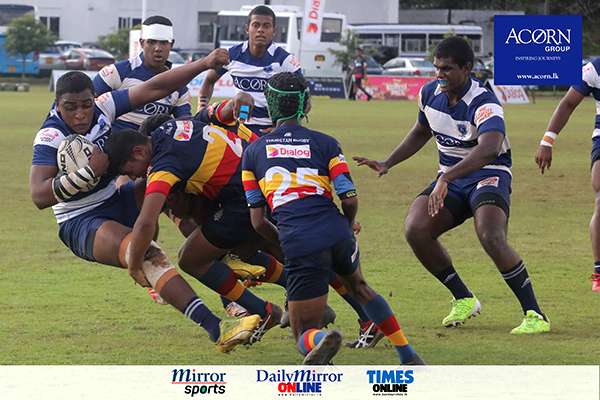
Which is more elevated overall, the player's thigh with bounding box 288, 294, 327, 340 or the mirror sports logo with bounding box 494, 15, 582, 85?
the mirror sports logo with bounding box 494, 15, 582, 85

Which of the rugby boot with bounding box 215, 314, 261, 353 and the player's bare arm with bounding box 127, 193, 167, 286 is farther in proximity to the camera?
the rugby boot with bounding box 215, 314, 261, 353

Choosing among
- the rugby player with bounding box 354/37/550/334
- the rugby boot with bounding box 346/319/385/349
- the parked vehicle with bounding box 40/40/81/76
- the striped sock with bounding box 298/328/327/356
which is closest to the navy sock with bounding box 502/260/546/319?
the rugby player with bounding box 354/37/550/334

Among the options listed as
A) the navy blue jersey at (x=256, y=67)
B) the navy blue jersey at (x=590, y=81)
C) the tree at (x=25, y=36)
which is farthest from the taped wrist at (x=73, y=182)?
the tree at (x=25, y=36)

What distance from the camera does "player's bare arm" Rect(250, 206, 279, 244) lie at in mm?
7934

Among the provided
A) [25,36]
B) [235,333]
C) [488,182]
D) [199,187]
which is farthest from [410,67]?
[235,333]

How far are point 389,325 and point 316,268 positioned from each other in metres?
0.56

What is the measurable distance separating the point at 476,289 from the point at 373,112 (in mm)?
28030

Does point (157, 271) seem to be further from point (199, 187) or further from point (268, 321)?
point (268, 321)

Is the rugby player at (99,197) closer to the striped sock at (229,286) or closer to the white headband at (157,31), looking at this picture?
the striped sock at (229,286)

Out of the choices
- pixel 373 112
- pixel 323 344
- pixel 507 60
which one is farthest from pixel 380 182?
pixel 373 112

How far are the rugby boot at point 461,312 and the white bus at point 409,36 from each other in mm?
61435

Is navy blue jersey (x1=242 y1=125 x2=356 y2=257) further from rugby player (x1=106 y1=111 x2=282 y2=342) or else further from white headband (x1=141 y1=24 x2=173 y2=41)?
white headband (x1=141 y1=24 x2=173 y2=41)

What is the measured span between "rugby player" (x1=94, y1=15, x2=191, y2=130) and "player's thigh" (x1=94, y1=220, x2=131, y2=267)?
9.00 feet
